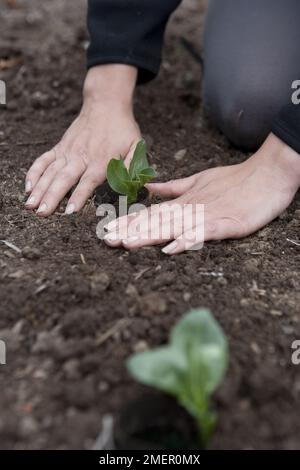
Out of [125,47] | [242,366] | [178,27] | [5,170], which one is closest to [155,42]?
[125,47]

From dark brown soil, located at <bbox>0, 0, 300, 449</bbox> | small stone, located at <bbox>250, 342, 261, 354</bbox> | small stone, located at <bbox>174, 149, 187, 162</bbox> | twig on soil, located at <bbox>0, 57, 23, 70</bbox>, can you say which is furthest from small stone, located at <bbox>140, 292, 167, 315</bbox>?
twig on soil, located at <bbox>0, 57, 23, 70</bbox>

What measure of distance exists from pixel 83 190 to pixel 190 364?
3.35 feet

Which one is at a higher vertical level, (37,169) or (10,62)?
(37,169)

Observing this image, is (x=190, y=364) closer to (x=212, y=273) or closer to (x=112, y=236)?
(x=212, y=273)

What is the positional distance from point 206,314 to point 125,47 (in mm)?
1487

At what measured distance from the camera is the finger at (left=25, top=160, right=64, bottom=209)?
1969 mm

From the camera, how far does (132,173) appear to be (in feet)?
6.21

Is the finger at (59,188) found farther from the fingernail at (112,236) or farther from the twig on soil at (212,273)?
the twig on soil at (212,273)

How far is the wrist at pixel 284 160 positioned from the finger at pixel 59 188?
626mm

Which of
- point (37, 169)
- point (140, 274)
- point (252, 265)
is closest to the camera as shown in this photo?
point (140, 274)

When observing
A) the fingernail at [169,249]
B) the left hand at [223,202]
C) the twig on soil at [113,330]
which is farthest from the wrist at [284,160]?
the twig on soil at [113,330]

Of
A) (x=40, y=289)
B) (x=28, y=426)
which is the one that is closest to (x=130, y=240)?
(x=40, y=289)

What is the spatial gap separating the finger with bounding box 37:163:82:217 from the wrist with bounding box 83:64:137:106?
37cm
